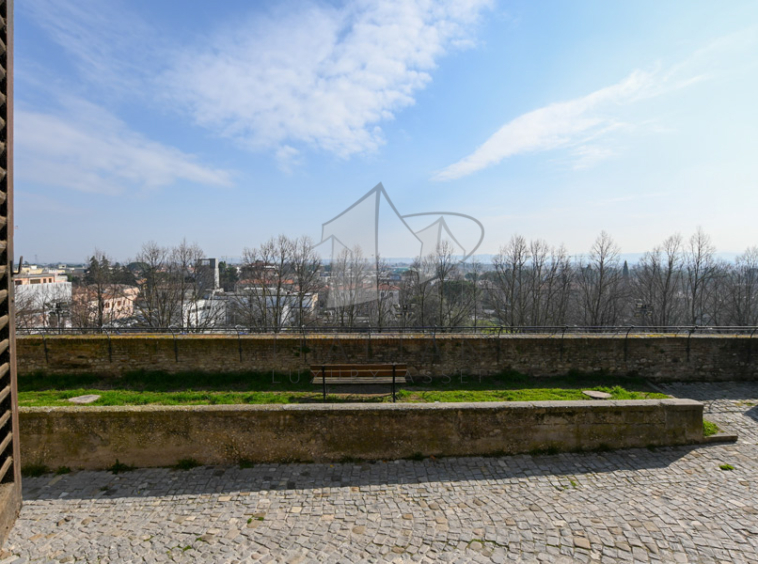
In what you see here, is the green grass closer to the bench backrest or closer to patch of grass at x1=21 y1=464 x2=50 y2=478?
the bench backrest

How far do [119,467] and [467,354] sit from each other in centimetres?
779

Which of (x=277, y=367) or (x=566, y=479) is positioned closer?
(x=566, y=479)

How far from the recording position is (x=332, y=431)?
595cm

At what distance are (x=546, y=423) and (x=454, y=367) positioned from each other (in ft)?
13.4

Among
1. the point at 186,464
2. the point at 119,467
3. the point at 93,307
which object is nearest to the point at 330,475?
the point at 186,464

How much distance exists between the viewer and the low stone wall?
5758 mm

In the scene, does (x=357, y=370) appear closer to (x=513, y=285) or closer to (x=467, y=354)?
(x=467, y=354)

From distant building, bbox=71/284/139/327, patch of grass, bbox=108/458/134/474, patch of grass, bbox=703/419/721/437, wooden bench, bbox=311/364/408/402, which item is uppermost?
distant building, bbox=71/284/139/327

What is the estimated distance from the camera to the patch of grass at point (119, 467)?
5.71m

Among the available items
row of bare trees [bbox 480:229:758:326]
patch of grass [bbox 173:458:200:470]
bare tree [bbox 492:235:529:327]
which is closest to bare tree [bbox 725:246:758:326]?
row of bare trees [bbox 480:229:758:326]

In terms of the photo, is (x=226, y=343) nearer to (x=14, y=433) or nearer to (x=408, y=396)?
(x=408, y=396)

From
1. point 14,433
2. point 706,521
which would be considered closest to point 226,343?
→ point 14,433

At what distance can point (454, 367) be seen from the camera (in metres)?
10.1

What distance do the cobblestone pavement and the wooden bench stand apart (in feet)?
7.76
